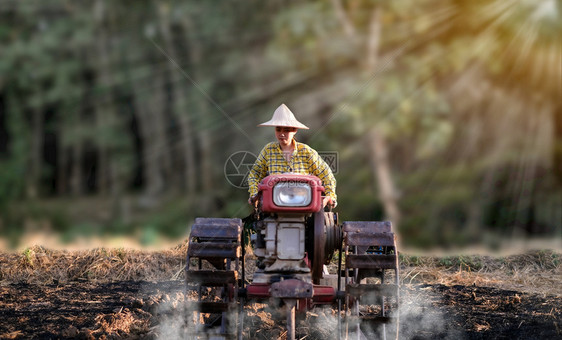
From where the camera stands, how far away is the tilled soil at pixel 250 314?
4660 millimetres

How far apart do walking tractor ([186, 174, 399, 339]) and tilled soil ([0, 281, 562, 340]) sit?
33 cm

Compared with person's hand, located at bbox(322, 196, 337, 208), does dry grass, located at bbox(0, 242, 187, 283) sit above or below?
below

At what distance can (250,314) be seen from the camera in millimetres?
5398

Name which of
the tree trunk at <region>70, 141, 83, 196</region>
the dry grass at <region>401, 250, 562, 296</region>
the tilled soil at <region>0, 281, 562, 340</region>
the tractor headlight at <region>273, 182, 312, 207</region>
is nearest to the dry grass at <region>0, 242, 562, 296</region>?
the dry grass at <region>401, 250, 562, 296</region>

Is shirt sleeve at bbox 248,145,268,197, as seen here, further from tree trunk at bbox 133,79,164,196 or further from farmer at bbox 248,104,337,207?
tree trunk at bbox 133,79,164,196

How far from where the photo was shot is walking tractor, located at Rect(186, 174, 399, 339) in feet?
14.3

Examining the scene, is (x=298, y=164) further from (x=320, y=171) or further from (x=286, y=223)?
(x=286, y=223)

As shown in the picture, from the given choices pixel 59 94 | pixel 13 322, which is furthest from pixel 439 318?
pixel 59 94

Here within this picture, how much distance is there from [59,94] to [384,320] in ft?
39.7

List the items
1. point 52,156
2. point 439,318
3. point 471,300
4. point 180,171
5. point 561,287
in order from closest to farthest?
point 439,318 < point 471,300 < point 561,287 < point 180,171 < point 52,156

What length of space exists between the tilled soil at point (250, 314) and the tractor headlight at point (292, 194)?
0.89 m

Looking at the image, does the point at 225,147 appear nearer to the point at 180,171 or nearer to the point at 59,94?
the point at 180,171

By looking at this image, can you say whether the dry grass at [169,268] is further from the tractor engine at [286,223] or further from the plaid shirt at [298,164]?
→ the tractor engine at [286,223]

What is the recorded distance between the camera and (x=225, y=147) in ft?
41.9
